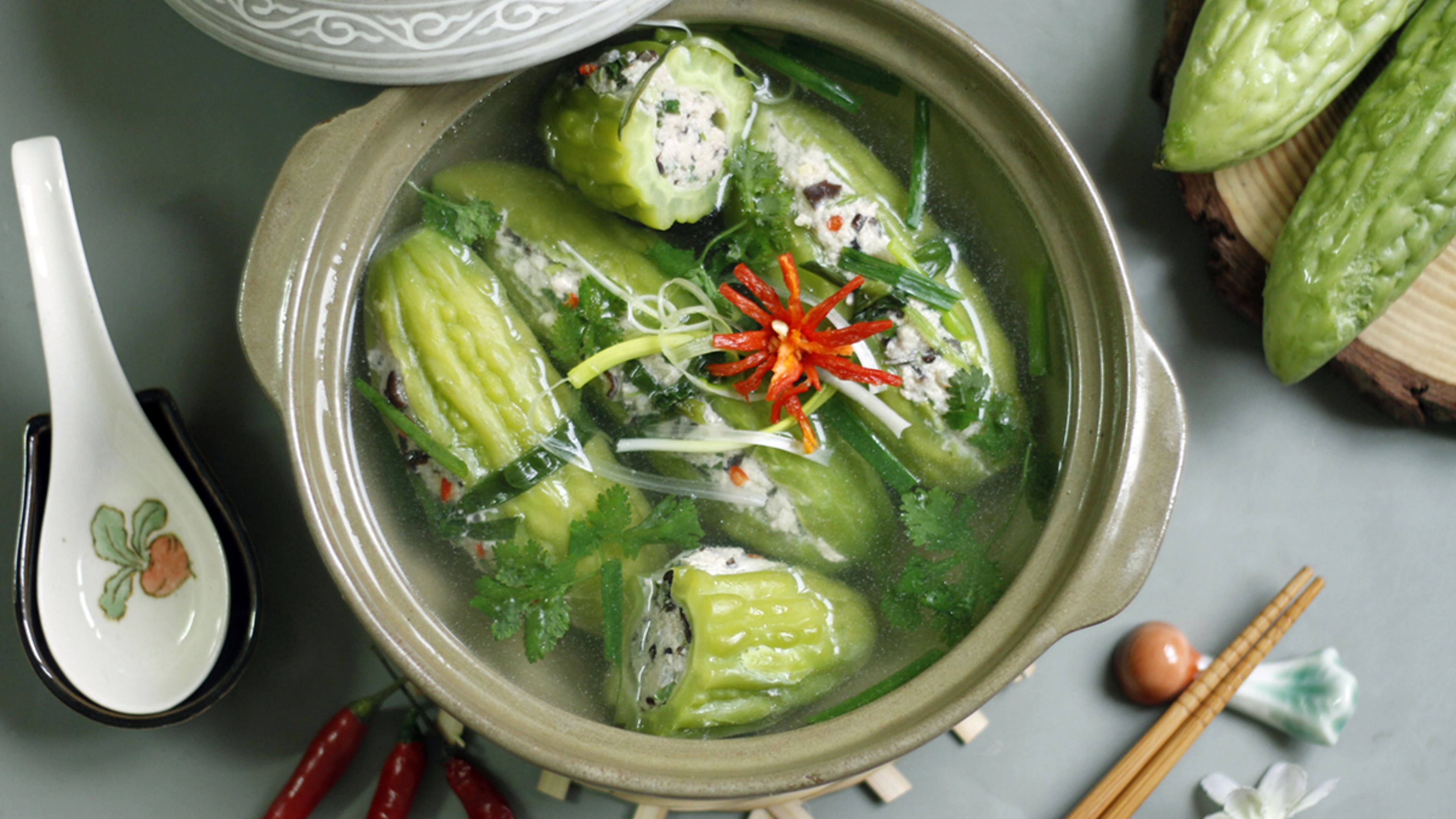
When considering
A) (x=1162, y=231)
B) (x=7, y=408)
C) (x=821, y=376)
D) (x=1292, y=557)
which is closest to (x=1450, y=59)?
(x=1162, y=231)

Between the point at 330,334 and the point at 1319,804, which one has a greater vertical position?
the point at 330,334

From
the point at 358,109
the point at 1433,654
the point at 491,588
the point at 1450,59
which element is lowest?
the point at 491,588

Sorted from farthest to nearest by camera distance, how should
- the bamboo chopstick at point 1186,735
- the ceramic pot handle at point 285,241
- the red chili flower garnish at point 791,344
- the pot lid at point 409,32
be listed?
the bamboo chopstick at point 1186,735 → the red chili flower garnish at point 791,344 → the ceramic pot handle at point 285,241 → the pot lid at point 409,32

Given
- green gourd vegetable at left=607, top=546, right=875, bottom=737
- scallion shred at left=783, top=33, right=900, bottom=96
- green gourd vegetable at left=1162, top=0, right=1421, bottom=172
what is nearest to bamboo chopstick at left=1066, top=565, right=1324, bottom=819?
green gourd vegetable at left=607, top=546, right=875, bottom=737

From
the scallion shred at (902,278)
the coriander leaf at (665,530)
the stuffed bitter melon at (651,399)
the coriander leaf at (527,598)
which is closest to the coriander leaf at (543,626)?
the coriander leaf at (527,598)

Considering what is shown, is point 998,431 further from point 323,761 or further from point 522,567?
point 323,761

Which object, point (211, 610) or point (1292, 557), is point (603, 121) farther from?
point (1292, 557)

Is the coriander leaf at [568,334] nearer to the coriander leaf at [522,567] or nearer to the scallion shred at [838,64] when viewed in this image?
the coriander leaf at [522,567]
